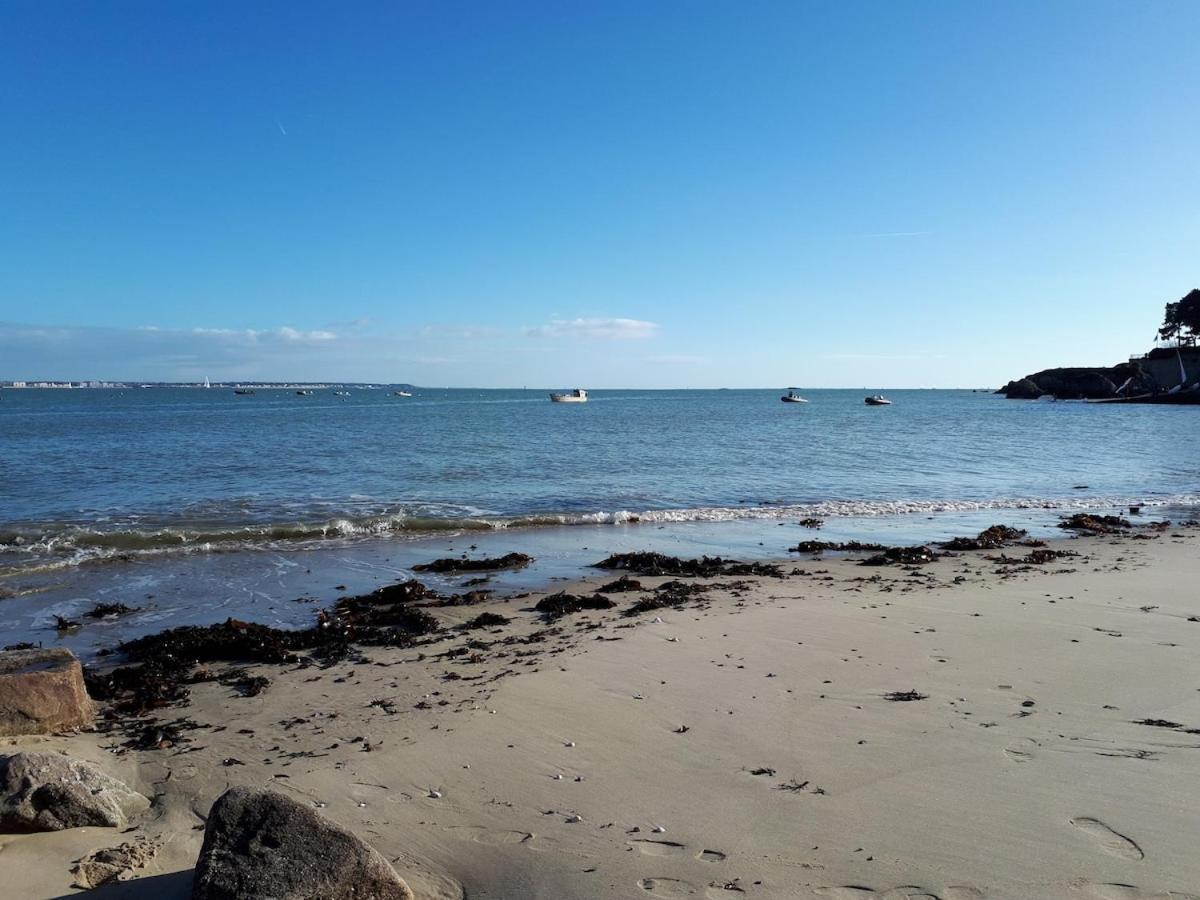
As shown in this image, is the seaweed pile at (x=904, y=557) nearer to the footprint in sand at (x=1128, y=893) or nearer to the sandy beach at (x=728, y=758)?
the sandy beach at (x=728, y=758)

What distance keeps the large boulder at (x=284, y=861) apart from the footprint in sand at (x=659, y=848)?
1179 mm

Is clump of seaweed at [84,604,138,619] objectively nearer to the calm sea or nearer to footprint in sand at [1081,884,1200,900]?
the calm sea

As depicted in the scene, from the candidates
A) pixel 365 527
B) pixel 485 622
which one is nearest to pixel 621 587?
pixel 485 622

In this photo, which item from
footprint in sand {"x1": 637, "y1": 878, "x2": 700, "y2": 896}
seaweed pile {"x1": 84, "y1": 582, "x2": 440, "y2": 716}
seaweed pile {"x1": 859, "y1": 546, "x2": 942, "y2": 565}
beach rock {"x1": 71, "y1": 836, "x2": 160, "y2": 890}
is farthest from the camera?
seaweed pile {"x1": 859, "y1": 546, "x2": 942, "y2": 565}

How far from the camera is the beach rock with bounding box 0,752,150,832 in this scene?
401 centimetres

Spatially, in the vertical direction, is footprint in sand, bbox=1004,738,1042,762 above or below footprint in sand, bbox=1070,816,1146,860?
below

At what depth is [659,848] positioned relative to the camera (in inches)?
155

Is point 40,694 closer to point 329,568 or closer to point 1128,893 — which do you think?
point 329,568

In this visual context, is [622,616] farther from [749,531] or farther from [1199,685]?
[749,531]

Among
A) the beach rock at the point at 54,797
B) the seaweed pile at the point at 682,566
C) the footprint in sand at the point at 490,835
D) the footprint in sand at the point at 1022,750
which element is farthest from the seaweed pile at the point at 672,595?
the beach rock at the point at 54,797

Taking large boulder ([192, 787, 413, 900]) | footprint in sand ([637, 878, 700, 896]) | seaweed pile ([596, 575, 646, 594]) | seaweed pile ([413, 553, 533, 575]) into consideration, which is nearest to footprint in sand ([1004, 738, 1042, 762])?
footprint in sand ([637, 878, 700, 896])

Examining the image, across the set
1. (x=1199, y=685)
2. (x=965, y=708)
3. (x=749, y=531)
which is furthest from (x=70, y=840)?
(x=749, y=531)

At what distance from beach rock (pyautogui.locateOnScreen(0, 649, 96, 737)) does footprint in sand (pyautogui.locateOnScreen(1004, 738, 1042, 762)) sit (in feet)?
21.8

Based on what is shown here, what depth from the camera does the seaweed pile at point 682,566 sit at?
11.4m
